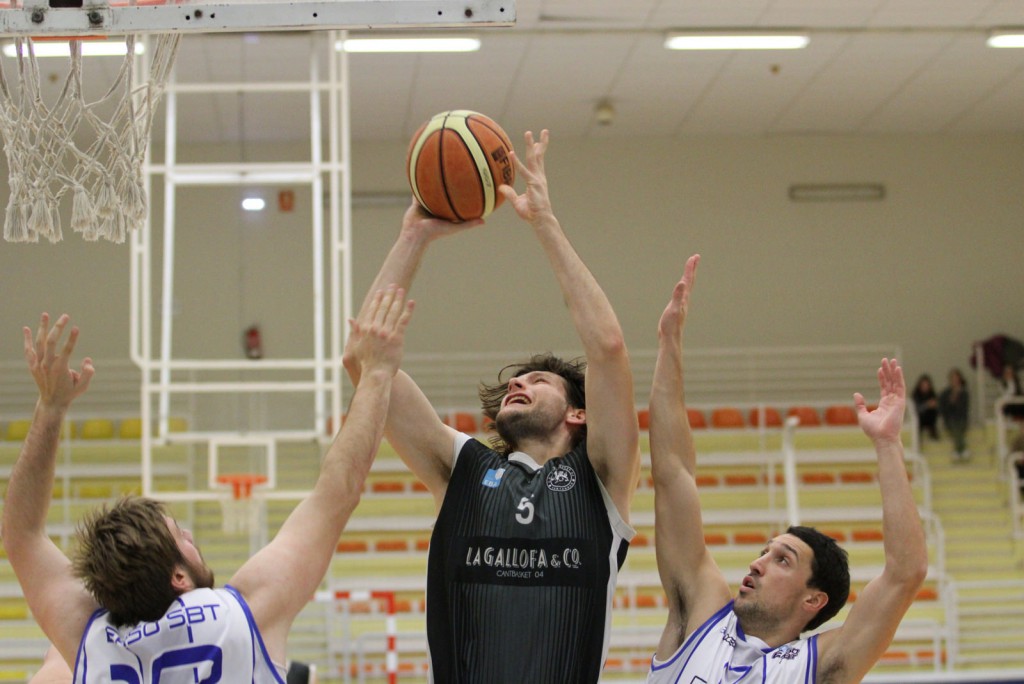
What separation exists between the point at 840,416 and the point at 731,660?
1199 cm

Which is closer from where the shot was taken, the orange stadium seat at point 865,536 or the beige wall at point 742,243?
the orange stadium seat at point 865,536

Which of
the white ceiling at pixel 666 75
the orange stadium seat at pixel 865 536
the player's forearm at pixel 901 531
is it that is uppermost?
the white ceiling at pixel 666 75

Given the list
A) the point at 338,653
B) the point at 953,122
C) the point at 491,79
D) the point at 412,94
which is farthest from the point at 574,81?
the point at 338,653

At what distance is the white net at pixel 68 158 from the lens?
4418 mm

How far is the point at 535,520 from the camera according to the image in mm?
3656

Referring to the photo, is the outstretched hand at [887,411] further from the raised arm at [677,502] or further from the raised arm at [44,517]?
the raised arm at [44,517]

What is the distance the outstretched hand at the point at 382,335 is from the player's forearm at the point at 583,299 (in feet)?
1.73

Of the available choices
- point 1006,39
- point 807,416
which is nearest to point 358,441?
point 1006,39

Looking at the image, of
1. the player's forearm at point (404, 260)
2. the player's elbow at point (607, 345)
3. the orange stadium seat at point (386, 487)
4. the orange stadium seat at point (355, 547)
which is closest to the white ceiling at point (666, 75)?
the orange stadium seat at point (386, 487)

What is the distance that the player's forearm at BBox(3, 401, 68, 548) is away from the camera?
3.07 m

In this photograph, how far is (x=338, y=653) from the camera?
12.1 m

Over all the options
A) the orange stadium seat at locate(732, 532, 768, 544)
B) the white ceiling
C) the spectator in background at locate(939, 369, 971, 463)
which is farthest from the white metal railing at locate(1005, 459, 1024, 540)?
the white ceiling

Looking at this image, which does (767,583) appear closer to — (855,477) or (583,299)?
(583,299)

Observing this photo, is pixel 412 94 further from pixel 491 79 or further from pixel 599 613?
pixel 599 613
